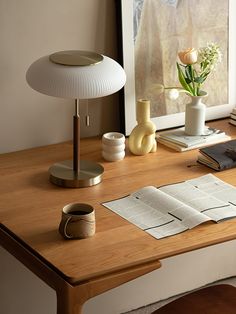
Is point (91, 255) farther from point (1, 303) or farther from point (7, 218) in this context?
point (1, 303)

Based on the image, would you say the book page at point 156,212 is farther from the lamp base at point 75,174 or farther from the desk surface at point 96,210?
the lamp base at point 75,174

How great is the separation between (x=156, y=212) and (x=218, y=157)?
0.42 metres

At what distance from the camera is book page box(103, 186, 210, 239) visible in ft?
6.95

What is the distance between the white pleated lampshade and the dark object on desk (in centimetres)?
44

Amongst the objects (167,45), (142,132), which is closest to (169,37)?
(167,45)

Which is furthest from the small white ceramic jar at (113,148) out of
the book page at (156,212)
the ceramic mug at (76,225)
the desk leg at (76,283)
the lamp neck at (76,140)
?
the desk leg at (76,283)

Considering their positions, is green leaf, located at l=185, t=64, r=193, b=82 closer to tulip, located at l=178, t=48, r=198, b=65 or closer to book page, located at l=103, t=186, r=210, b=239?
tulip, located at l=178, t=48, r=198, b=65

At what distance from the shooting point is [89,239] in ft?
6.73

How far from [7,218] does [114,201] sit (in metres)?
0.32

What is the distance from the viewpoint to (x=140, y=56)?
2715 millimetres

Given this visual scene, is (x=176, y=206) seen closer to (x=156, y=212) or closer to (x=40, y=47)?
(x=156, y=212)

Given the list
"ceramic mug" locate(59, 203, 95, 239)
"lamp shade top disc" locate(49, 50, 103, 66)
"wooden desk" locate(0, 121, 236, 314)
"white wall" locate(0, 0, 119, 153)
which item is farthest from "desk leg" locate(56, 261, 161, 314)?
"white wall" locate(0, 0, 119, 153)

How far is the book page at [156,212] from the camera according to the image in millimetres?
2119

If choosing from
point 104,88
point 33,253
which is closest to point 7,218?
point 33,253
